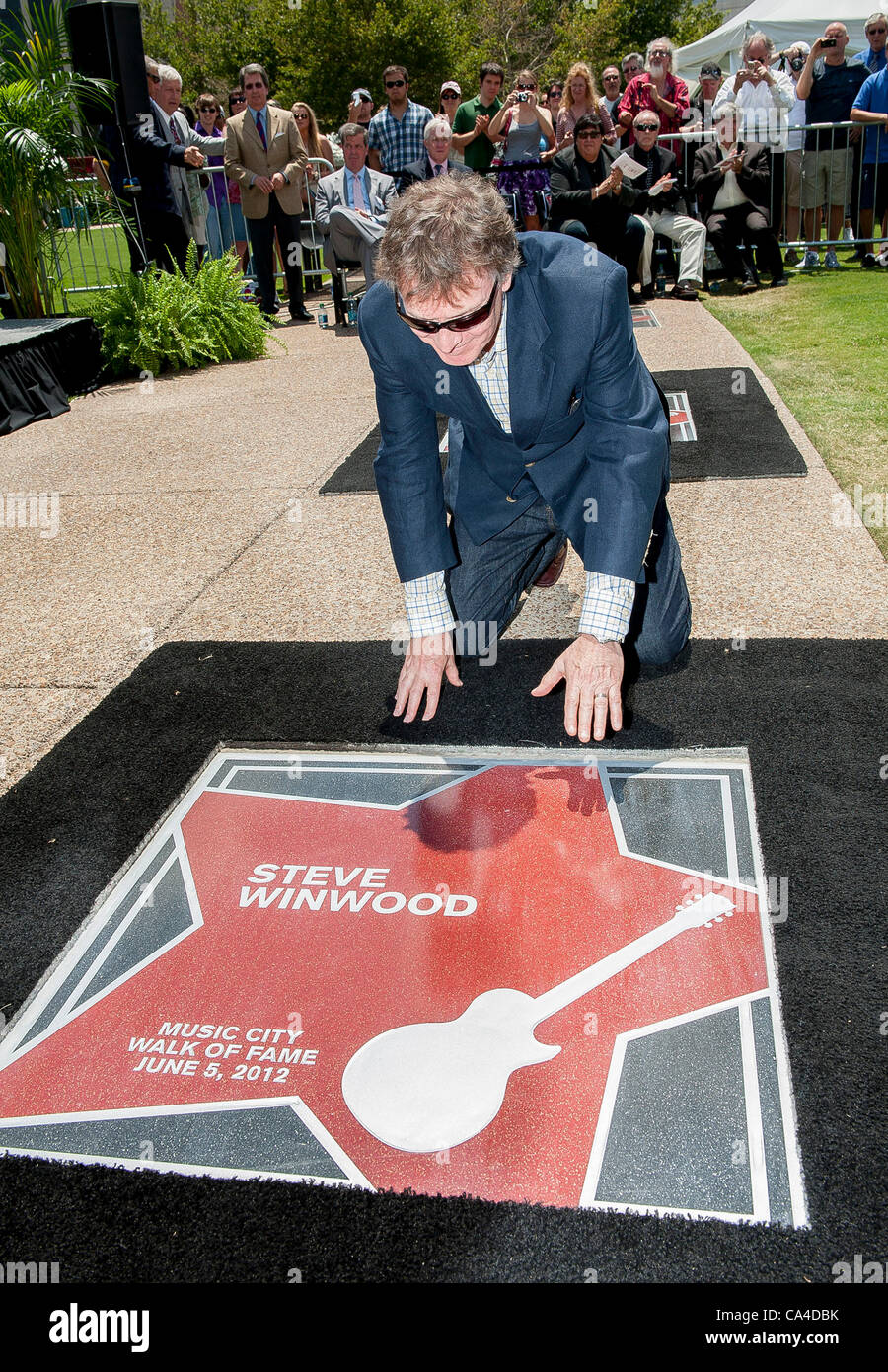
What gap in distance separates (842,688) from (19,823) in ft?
7.56

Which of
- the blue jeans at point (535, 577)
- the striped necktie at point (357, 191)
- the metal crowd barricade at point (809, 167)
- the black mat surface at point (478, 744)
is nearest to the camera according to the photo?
the black mat surface at point (478, 744)

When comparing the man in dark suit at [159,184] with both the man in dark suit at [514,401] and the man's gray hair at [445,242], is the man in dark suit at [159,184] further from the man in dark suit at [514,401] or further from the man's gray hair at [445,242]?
the man's gray hair at [445,242]

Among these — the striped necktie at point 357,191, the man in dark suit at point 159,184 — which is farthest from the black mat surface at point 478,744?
the man in dark suit at point 159,184

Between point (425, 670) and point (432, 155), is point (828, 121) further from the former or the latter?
point (425, 670)

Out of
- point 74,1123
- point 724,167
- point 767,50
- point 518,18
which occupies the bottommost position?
point 74,1123

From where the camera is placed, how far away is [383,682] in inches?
130

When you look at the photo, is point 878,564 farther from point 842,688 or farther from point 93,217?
point 93,217

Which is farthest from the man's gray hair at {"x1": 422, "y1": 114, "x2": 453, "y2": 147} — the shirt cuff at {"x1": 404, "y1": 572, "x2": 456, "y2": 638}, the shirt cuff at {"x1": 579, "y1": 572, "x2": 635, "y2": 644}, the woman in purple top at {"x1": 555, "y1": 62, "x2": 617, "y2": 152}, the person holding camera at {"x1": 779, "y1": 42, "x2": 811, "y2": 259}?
the shirt cuff at {"x1": 579, "y1": 572, "x2": 635, "y2": 644}

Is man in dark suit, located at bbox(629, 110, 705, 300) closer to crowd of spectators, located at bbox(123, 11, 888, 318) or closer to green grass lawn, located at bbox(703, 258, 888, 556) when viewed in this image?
crowd of spectators, located at bbox(123, 11, 888, 318)

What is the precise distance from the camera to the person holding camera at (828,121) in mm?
10031

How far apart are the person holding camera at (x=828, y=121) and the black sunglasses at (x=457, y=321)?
934 cm

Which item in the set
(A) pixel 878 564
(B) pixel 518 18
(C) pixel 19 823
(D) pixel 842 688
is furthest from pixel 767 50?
(B) pixel 518 18

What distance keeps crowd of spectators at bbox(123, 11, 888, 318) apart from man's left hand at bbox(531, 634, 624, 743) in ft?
24.4

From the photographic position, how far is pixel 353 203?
9.13m
